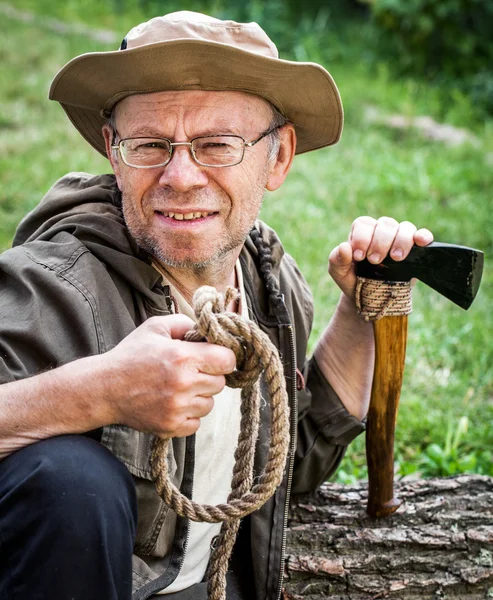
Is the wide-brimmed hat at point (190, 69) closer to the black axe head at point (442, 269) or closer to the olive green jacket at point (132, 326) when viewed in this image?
the olive green jacket at point (132, 326)

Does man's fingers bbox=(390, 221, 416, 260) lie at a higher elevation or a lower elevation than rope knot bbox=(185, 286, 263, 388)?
higher

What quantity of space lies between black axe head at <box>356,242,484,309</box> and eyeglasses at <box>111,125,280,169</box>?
1.96 ft

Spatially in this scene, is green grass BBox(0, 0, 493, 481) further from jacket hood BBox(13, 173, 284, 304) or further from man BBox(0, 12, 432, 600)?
jacket hood BBox(13, 173, 284, 304)

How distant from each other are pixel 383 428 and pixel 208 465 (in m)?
0.71

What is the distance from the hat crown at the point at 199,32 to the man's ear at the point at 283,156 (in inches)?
14.5

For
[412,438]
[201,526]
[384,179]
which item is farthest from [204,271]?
[384,179]

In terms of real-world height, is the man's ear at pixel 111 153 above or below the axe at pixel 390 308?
above

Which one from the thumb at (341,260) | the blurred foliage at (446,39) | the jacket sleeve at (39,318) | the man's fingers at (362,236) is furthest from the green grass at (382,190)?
the jacket sleeve at (39,318)

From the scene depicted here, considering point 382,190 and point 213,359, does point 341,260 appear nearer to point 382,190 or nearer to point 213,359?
point 213,359

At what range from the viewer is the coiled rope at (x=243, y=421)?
1.80 meters

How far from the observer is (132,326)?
2.19 m

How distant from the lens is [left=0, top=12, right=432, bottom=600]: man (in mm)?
1753

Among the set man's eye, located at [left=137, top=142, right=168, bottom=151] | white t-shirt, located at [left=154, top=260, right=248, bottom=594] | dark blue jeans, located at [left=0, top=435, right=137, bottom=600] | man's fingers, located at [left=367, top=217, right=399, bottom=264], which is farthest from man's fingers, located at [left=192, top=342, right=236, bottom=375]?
man's fingers, located at [left=367, top=217, right=399, bottom=264]

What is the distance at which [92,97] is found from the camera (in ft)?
8.20
